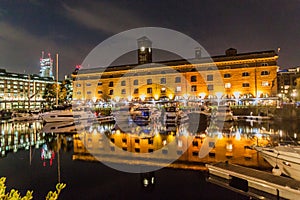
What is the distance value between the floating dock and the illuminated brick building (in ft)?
145

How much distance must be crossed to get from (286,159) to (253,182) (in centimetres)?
169

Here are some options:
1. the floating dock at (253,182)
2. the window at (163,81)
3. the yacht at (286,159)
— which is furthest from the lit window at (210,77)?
the floating dock at (253,182)

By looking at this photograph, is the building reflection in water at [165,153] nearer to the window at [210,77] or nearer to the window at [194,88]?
the window at [210,77]

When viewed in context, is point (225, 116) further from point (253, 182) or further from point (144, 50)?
point (144, 50)

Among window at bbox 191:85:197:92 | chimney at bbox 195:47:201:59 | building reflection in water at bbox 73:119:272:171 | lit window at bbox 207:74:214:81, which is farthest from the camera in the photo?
chimney at bbox 195:47:201:59

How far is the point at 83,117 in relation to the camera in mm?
32719

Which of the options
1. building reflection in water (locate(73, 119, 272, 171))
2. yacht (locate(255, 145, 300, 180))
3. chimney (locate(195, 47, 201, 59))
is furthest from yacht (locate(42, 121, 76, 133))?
chimney (locate(195, 47, 201, 59))

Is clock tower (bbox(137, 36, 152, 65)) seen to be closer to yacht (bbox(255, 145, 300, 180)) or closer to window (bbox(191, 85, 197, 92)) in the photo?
window (bbox(191, 85, 197, 92))

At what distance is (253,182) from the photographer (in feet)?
24.3

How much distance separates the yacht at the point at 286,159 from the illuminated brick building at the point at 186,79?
1699 inches

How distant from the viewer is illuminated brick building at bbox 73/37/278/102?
4989 centimetres

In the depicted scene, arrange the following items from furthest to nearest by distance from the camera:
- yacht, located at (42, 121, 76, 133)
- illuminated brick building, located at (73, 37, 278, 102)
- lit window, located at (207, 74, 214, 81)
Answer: lit window, located at (207, 74, 214, 81) < illuminated brick building, located at (73, 37, 278, 102) < yacht, located at (42, 121, 76, 133)

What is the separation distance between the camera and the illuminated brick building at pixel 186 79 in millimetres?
49894

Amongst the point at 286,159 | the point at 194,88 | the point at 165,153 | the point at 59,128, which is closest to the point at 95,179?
the point at 165,153
